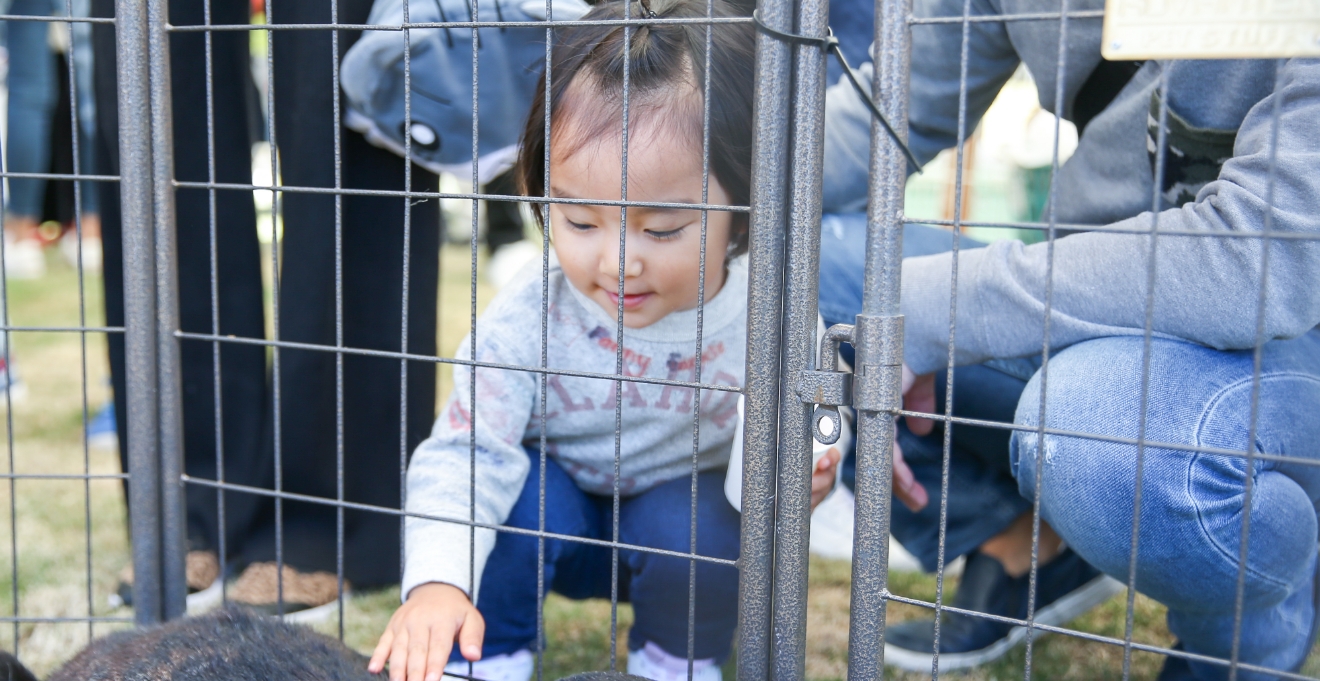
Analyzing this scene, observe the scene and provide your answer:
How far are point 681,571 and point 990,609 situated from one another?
502mm

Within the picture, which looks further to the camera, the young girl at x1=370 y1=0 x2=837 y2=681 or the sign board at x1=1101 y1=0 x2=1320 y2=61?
the young girl at x1=370 y1=0 x2=837 y2=681

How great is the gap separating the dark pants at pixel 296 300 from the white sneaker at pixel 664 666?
453mm

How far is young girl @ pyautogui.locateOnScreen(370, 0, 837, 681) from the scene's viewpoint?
1067 millimetres

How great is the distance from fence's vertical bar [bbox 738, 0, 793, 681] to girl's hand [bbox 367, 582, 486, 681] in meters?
0.27

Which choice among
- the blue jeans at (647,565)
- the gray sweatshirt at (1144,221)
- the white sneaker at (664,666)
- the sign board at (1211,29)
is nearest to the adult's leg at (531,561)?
the blue jeans at (647,565)

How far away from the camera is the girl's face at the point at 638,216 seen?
1065 millimetres

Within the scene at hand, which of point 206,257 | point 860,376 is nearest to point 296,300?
point 206,257

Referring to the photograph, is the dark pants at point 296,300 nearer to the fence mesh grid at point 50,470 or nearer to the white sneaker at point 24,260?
the fence mesh grid at point 50,470

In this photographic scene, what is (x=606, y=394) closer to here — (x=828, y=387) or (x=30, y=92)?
(x=828, y=387)

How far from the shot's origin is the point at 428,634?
990 millimetres

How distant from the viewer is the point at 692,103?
1076 mm

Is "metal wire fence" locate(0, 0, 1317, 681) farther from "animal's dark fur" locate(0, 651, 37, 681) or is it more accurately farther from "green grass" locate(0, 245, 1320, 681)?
"green grass" locate(0, 245, 1320, 681)

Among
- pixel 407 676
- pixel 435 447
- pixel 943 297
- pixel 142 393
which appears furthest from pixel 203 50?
pixel 943 297

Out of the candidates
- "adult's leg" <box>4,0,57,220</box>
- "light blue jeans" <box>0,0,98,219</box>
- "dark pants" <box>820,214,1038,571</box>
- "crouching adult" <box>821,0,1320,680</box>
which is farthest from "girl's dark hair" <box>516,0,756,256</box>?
"adult's leg" <box>4,0,57,220</box>
